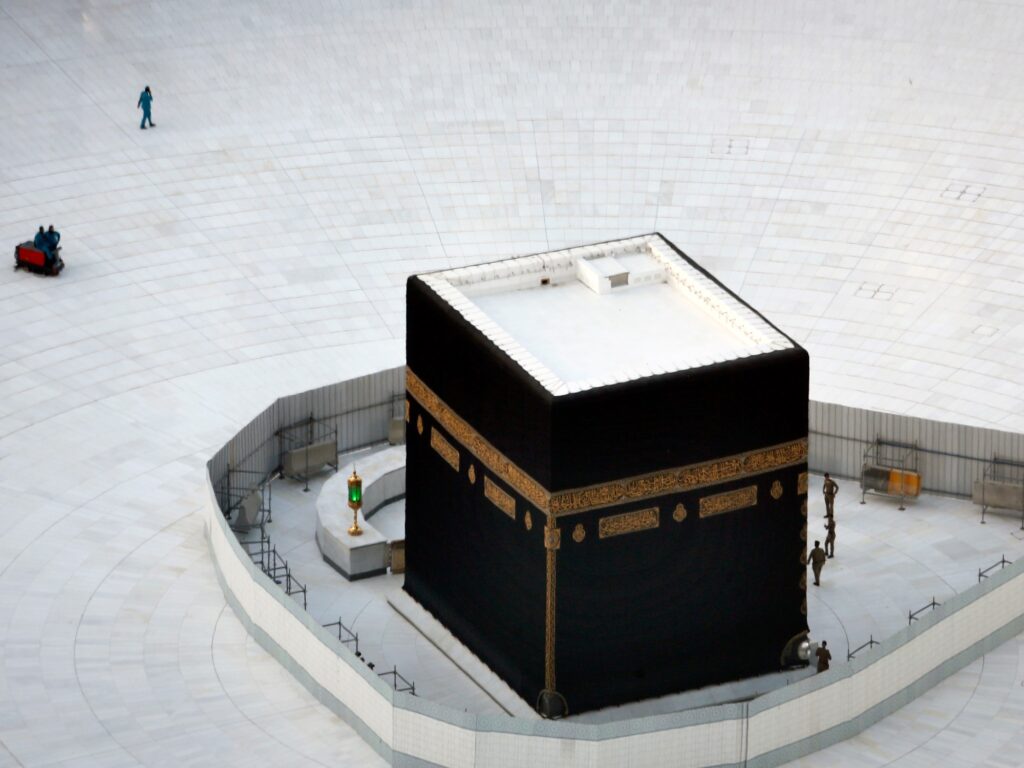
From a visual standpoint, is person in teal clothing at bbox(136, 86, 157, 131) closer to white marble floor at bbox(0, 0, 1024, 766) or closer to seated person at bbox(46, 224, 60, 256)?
white marble floor at bbox(0, 0, 1024, 766)

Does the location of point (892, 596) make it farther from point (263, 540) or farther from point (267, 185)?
point (267, 185)

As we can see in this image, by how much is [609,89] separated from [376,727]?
36.0 metres

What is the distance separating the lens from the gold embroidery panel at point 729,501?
5481cm

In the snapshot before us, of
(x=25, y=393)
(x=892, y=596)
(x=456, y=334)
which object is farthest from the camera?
(x=25, y=393)

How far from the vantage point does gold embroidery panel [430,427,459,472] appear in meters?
57.4

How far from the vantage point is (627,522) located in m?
54.0

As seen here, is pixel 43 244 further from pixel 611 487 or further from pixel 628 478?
pixel 628 478

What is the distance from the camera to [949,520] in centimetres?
6475

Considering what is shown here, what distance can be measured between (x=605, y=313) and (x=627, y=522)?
21.7 feet

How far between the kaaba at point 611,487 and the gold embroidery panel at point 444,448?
0.23ft

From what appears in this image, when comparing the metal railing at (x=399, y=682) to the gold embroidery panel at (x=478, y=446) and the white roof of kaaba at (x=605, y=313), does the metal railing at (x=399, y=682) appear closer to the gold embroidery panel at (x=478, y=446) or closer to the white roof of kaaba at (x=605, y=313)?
the gold embroidery panel at (x=478, y=446)

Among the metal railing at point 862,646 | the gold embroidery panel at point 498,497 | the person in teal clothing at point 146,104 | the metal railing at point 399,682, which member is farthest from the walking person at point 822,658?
the person in teal clothing at point 146,104

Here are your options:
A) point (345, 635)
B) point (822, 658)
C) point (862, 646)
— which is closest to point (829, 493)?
point (862, 646)

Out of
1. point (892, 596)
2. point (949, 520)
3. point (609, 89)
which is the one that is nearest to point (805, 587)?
point (892, 596)
